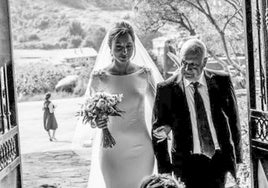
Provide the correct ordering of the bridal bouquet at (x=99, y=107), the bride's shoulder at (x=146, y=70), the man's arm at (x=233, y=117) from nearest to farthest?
the bridal bouquet at (x=99, y=107) → the man's arm at (x=233, y=117) → the bride's shoulder at (x=146, y=70)

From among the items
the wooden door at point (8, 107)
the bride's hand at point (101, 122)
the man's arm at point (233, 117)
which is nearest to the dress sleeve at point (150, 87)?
the bride's hand at point (101, 122)

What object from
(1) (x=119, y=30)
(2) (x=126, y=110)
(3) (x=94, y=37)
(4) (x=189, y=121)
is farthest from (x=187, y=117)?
(3) (x=94, y=37)

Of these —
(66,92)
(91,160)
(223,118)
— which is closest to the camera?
(223,118)

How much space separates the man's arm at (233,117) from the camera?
388cm

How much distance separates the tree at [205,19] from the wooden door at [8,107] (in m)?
1.32

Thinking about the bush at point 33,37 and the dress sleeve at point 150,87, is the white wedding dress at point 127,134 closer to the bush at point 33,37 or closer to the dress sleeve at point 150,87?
the dress sleeve at point 150,87

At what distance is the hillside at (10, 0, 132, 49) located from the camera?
4.59m

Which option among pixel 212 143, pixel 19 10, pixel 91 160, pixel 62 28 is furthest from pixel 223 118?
pixel 19 10

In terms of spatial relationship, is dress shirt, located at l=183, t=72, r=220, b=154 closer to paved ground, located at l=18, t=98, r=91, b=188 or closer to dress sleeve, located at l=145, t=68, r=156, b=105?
dress sleeve, located at l=145, t=68, r=156, b=105

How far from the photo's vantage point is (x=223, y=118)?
12.9ft

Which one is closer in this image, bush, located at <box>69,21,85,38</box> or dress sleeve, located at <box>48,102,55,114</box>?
dress sleeve, located at <box>48,102,55,114</box>

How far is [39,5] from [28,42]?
379 mm

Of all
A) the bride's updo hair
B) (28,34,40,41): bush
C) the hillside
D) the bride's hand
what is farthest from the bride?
(28,34,40,41): bush

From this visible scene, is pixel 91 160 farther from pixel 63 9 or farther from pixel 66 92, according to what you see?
pixel 63 9
